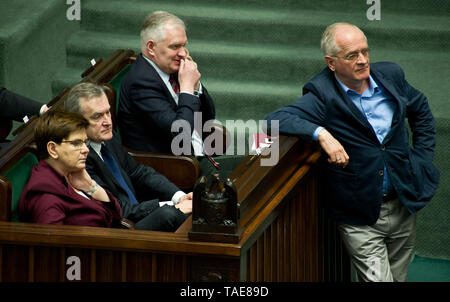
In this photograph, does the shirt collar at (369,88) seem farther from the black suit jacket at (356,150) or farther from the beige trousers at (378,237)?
the beige trousers at (378,237)

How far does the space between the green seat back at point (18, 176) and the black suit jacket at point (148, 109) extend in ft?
2.66

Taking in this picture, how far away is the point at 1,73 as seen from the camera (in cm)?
488

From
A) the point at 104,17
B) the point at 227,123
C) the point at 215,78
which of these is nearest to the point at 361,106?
the point at 227,123

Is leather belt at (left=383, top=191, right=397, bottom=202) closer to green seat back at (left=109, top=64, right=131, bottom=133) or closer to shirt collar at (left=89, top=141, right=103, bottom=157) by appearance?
shirt collar at (left=89, top=141, right=103, bottom=157)

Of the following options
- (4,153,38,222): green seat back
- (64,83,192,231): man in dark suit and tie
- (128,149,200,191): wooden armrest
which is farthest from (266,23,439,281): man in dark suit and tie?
(4,153,38,222): green seat back

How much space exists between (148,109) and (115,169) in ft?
1.68

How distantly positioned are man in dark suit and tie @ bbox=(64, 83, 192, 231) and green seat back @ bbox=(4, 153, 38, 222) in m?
0.23

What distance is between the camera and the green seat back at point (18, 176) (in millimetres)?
2934

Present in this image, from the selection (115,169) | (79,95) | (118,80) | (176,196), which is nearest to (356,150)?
(176,196)

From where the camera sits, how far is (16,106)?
4059 millimetres

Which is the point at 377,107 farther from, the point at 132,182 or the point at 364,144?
the point at 132,182

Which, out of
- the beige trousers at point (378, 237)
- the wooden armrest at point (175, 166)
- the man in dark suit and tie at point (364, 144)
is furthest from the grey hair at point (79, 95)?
the beige trousers at point (378, 237)

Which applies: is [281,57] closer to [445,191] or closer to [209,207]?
[445,191]
